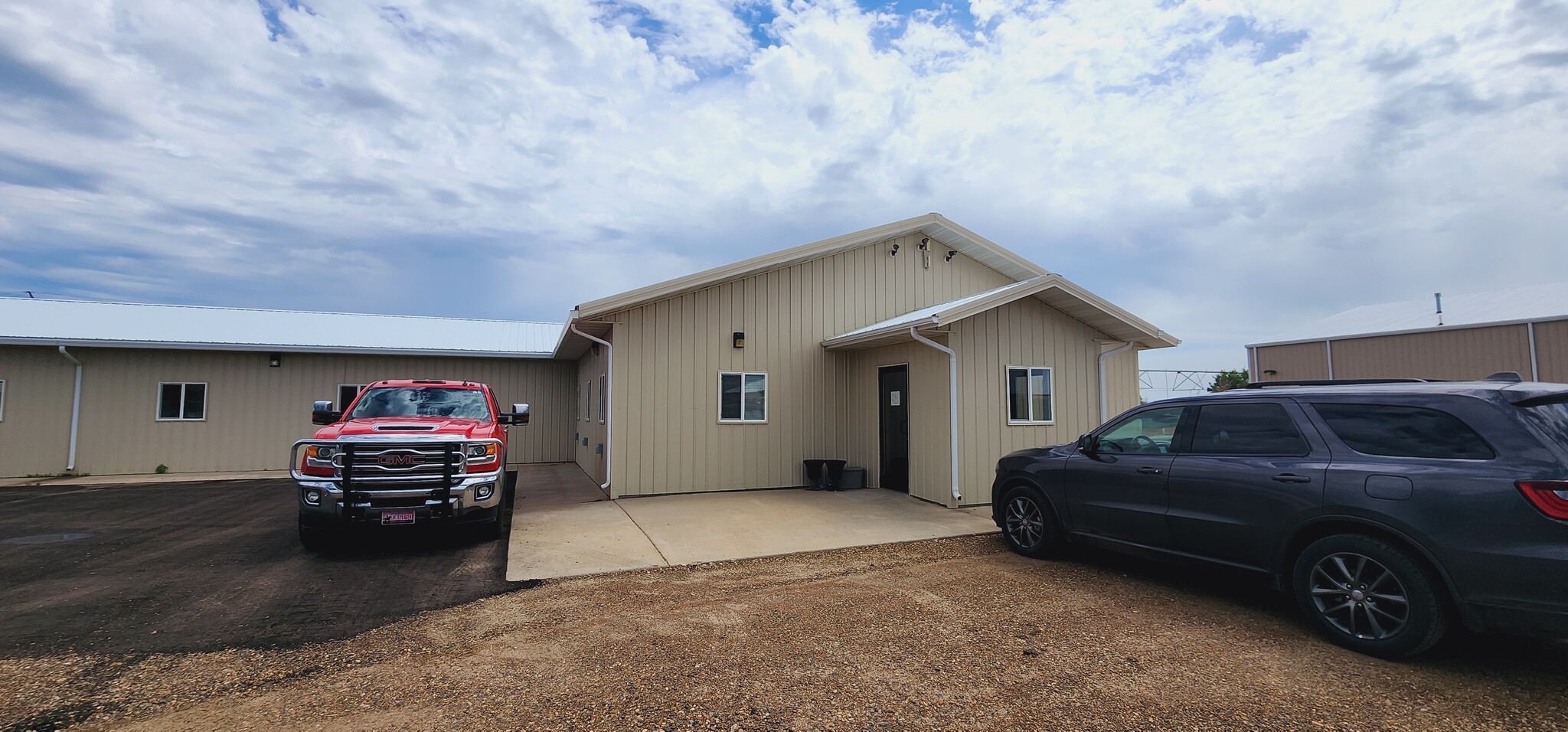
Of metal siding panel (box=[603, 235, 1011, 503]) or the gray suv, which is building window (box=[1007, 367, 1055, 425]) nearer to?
metal siding panel (box=[603, 235, 1011, 503])

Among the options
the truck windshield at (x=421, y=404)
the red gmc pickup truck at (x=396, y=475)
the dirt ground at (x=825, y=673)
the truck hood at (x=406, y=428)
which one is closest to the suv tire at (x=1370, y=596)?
the dirt ground at (x=825, y=673)

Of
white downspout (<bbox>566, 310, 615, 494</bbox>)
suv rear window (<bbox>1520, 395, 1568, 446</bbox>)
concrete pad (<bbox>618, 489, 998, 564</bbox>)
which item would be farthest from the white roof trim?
suv rear window (<bbox>1520, 395, 1568, 446</bbox>)

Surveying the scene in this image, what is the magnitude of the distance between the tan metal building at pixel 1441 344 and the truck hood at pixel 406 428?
14945 mm

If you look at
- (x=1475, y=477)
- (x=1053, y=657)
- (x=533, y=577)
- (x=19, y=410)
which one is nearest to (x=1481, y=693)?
(x=1475, y=477)

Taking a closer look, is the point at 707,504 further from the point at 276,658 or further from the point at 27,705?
the point at 27,705

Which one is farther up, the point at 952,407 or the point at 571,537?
the point at 952,407

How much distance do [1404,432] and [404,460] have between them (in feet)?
25.8

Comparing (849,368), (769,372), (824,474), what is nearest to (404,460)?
(769,372)

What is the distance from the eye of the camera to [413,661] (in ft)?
12.1

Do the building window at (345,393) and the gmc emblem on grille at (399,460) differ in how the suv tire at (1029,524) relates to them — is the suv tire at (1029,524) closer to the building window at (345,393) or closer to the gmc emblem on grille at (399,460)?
the gmc emblem on grille at (399,460)

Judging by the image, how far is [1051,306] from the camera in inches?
392

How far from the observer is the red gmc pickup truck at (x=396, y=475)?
6195 mm

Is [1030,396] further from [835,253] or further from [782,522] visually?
[782,522]

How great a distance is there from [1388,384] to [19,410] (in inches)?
864
